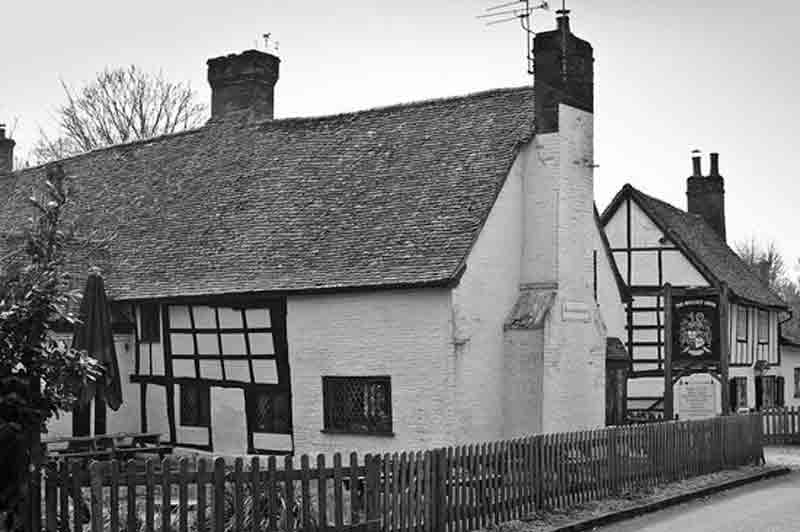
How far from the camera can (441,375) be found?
2009 cm

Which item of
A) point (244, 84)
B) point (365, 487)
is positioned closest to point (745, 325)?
point (244, 84)

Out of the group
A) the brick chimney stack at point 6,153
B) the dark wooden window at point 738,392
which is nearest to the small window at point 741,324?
the dark wooden window at point 738,392

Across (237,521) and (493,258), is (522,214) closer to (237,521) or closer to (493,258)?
(493,258)

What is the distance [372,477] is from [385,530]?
2.22ft

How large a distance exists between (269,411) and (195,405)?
215cm

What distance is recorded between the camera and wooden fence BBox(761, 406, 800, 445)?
1240 inches

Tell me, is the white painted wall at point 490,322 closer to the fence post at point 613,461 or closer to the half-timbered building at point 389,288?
the half-timbered building at point 389,288

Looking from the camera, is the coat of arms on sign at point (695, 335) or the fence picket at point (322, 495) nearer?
the fence picket at point (322, 495)

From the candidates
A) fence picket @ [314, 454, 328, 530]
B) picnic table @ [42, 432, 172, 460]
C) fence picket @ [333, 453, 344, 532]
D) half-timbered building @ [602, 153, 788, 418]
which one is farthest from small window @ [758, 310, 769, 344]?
fence picket @ [314, 454, 328, 530]

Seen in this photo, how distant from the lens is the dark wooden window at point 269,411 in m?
22.1

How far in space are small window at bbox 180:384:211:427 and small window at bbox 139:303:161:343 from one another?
4.25 feet

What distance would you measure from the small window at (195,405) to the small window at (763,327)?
23.8m

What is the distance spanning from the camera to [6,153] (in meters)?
36.9

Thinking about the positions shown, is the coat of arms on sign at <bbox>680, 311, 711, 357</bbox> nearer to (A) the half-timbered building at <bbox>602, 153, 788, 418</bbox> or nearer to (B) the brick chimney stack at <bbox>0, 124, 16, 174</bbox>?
(A) the half-timbered building at <bbox>602, 153, 788, 418</bbox>
